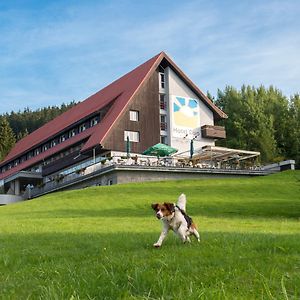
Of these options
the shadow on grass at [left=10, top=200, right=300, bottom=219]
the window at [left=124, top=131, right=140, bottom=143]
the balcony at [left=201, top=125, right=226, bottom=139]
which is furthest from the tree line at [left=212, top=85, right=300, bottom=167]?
the shadow on grass at [left=10, top=200, right=300, bottom=219]

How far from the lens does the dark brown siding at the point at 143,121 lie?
161 ft

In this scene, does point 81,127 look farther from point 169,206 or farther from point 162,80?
point 169,206

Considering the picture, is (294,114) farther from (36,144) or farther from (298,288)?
(298,288)

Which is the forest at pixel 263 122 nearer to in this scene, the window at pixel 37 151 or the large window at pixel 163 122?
the large window at pixel 163 122

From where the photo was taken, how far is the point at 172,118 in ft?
177

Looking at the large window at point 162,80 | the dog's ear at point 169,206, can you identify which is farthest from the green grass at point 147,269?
the large window at point 162,80

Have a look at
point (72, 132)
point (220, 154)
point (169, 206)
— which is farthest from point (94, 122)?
point (169, 206)

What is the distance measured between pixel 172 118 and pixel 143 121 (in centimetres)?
367

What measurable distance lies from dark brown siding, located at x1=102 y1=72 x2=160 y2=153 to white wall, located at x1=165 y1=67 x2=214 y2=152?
158 centimetres

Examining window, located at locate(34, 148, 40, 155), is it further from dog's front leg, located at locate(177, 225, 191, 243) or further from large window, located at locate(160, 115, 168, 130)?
dog's front leg, located at locate(177, 225, 191, 243)

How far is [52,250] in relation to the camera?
875 centimetres

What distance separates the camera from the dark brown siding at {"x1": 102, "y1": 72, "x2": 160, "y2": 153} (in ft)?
161

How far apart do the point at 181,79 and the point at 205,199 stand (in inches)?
1185

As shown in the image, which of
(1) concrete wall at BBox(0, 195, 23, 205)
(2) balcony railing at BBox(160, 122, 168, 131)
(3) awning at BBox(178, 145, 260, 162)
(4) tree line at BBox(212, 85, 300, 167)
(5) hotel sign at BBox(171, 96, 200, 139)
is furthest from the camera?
(4) tree line at BBox(212, 85, 300, 167)
